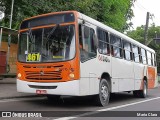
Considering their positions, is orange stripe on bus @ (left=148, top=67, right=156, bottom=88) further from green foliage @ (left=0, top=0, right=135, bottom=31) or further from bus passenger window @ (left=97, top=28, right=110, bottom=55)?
bus passenger window @ (left=97, top=28, right=110, bottom=55)

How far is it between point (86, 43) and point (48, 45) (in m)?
1.24

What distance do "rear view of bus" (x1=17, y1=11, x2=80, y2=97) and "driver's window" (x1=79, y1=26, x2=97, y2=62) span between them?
28cm

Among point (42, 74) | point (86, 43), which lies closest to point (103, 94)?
point (86, 43)

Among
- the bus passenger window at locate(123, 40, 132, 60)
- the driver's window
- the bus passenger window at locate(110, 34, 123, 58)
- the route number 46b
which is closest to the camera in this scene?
the driver's window

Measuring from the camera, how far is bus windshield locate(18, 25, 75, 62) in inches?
405

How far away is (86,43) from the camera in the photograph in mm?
10742

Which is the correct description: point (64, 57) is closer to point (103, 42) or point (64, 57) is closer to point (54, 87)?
point (54, 87)

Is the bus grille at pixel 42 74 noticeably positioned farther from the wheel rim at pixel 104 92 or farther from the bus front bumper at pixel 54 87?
the wheel rim at pixel 104 92

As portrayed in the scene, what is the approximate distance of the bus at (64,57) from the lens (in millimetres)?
10156

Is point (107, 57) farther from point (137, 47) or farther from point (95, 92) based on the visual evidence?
point (137, 47)

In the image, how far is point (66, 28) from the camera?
34.5 ft

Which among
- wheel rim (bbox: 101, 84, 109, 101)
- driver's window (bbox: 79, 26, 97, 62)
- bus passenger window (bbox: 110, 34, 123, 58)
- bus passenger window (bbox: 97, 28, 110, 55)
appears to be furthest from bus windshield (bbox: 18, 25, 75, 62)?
bus passenger window (bbox: 110, 34, 123, 58)

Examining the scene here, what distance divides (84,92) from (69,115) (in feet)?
4.67

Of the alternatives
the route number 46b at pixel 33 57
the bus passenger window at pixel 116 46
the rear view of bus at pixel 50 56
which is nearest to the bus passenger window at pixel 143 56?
the bus passenger window at pixel 116 46
